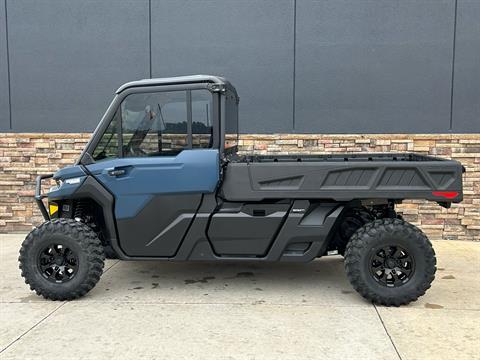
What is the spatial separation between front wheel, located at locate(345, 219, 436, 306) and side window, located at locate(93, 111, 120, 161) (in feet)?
8.44

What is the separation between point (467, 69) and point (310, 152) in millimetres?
2790

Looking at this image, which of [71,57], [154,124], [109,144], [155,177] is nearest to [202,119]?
[154,124]

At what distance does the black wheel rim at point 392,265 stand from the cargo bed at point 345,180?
53 cm

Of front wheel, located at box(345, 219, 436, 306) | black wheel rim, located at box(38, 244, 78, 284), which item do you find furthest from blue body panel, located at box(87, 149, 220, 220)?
front wheel, located at box(345, 219, 436, 306)

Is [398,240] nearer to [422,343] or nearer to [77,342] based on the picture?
[422,343]

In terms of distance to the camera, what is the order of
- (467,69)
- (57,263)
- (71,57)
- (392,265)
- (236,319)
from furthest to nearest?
1. (71,57)
2. (467,69)
3. (57,263)
4. (392,265)
5. (236,319)

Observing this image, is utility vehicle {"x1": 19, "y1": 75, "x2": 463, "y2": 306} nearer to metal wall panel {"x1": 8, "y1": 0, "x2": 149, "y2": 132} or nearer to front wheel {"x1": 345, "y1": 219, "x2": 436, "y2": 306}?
front wheel {"x1": 345, "y1": 219, "x2": 436, "y2": 306}

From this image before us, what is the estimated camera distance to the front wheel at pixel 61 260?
4504 mm

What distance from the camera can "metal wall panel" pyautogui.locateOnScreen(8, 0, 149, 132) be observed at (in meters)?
7.47

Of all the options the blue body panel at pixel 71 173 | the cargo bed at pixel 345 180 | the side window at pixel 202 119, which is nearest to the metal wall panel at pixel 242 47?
the side window at pixel 202 119

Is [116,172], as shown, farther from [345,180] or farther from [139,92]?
[345,180]

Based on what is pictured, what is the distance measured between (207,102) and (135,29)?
12.1 feet

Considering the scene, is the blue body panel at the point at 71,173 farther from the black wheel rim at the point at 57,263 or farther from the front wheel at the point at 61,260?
the black wheel rim at the point at 57,263

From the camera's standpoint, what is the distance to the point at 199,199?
4.55m
